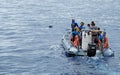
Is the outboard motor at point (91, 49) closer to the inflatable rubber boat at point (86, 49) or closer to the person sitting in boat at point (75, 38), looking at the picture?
the inflatable rubber boat at point (86, 49)

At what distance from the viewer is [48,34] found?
4600 centimetres

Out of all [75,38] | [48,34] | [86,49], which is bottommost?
[86,49]

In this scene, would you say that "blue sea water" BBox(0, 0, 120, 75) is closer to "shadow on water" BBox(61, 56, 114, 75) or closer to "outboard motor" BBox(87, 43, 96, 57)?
"shadow on water" BBox(61, 56, 114, 75)

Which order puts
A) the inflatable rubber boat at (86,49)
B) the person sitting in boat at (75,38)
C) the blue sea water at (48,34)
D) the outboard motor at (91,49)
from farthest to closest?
the person sitting in boat at (75,38), the blue sea water at (48,34), the inflatable rubber boat at (86,49), the outboard motor at (91,49)

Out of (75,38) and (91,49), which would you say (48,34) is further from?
(91,49)

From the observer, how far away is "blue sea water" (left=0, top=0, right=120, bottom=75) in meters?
32.6

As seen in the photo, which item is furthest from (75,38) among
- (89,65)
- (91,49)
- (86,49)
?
(89,65)

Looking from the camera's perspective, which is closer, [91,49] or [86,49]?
[91,49]

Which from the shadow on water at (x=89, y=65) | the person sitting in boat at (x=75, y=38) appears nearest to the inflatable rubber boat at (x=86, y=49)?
the person sitting in boat at (x=75, y=38)

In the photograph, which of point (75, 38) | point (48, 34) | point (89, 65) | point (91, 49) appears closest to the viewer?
point (91, 49)

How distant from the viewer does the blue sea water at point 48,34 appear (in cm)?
3262

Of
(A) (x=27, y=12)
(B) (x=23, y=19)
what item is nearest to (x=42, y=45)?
(B) (x=23, y=19)

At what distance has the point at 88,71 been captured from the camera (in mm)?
31469

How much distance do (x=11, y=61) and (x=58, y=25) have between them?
56.7ft
